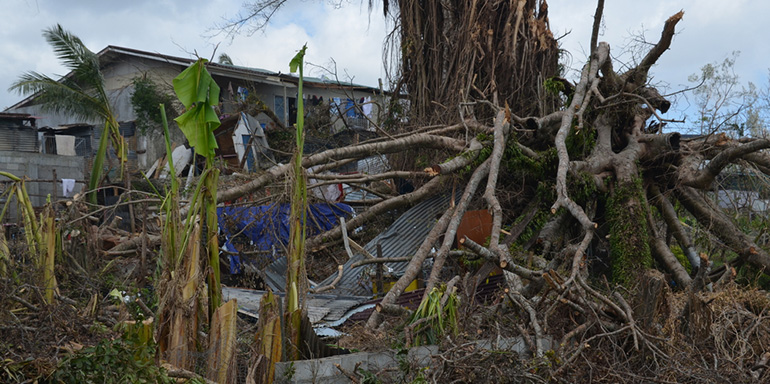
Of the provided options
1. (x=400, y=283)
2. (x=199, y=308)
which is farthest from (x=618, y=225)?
(x=199, y=308)

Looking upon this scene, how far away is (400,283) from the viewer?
701 cm

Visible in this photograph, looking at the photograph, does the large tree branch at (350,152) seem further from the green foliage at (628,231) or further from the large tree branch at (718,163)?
the large tree branch at (718,163)

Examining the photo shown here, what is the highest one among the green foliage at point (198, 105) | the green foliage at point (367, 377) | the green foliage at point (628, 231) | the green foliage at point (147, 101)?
the green foliage at point (147, 101)

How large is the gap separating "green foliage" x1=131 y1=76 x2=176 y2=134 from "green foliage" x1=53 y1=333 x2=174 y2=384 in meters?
17.0

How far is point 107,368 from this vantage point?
389 centimetres

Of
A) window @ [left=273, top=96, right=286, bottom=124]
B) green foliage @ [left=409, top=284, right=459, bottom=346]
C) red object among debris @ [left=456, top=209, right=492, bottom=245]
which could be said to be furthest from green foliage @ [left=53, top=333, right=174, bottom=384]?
window @ [left=273, top=96, right=286, bottom=124]

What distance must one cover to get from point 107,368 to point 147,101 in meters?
18.0

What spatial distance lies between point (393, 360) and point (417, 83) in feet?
26.4

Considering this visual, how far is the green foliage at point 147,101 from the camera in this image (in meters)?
20.4

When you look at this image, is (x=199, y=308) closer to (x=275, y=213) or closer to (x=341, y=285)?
(x=341, y=285)

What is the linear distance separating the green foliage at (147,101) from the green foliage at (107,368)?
17.0 metres

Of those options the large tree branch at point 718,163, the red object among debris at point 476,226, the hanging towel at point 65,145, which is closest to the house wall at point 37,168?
the hanging towel at point 65,145

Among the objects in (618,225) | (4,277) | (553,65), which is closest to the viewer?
(4,277)

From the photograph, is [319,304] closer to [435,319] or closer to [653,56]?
[435,319]
